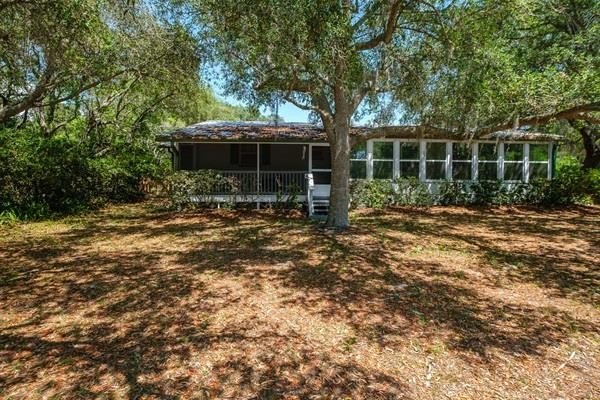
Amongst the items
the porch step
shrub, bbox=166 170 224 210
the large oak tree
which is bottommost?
the porch step

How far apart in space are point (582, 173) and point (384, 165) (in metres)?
8.58

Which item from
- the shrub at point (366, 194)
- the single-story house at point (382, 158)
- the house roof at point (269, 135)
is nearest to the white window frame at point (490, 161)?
the single-story house at point (382, 158)

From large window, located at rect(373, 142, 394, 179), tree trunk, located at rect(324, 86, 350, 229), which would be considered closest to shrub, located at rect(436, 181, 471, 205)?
large window, located at rect(373, 142, 394, 179)

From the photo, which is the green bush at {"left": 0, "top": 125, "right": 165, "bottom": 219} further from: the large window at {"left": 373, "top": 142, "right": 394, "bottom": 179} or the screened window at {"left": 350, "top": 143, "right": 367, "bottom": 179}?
the large window at {"left": 373, "top": 142, "right": 394, "bottom": 179}

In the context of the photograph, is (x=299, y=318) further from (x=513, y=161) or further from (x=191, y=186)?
(x=513, y=161)

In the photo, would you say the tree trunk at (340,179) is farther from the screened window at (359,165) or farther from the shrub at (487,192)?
the shrub at (487,192)

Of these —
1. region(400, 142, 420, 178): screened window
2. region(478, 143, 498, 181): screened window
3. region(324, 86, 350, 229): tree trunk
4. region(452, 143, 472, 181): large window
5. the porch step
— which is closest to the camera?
region(324, 86, 350, 229): tree trunk

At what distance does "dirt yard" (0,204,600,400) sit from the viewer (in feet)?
11.9

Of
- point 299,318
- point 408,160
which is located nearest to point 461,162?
point 408,160

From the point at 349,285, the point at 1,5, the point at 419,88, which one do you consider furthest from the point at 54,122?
the point at 349,285

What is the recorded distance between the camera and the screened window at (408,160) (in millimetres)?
16844

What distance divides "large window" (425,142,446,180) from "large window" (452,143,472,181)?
1.44ft

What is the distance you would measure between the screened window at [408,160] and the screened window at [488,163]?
283 cm

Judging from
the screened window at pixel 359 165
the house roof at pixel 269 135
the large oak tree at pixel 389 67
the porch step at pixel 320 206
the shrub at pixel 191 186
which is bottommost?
the porch step at pixel 320 206
